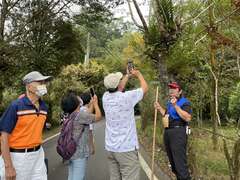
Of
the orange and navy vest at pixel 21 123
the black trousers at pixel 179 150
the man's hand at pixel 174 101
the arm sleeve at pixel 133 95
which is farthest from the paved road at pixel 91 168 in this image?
the orange and navy vest at pixel 21 123

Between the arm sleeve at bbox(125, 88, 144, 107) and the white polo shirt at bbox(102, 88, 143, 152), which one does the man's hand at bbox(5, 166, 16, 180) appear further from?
the arm sleeve at bbox(125, 88, 144, 107)

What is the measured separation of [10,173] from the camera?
195 inches

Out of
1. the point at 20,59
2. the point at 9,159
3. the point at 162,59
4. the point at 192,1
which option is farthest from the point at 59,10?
the point at 9,159

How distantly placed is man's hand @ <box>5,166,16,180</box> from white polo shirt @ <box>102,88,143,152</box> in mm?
1507

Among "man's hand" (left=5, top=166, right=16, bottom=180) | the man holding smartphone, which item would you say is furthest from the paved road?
"man's hand" (left=5, top=166, right=16, bottom=180)

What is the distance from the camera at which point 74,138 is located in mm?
6195

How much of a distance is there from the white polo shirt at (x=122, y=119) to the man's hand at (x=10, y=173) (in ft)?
4.94

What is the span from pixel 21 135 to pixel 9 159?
33 centimetres

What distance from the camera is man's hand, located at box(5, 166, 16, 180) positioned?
4.96 meters

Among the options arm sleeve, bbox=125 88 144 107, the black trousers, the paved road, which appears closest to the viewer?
arm sleeve, bbox=125 88 144 107

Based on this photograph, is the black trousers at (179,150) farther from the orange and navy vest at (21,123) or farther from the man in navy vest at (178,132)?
the orange and navy vest at (21,123)

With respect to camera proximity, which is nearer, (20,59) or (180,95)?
(180,95)

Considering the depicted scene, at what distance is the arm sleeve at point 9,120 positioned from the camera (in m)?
5.01

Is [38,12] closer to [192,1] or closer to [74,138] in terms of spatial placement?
[192,1]
